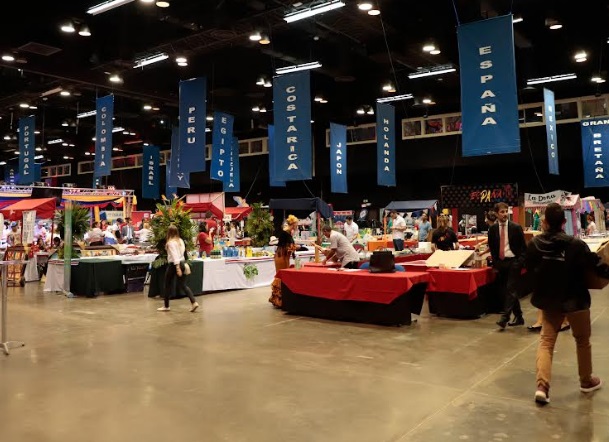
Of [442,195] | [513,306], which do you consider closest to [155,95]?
[442,195]

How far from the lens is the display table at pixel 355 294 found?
6.64 meters

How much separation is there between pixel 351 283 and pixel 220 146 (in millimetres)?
7759

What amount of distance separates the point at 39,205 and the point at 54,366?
30.4ft

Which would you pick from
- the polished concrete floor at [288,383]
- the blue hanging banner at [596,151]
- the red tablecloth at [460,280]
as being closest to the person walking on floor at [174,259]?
the polished concrete floor at [288,383]

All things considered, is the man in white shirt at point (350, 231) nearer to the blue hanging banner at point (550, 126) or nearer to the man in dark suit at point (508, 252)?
the blue hanging banner at point (550, 126)

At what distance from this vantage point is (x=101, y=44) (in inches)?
504

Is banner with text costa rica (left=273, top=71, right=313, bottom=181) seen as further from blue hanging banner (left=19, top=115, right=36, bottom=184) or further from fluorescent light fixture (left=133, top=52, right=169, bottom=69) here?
blue hanging banner (left=19, top=115, right=36, bottom=184)

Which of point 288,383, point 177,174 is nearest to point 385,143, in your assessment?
point 177,174

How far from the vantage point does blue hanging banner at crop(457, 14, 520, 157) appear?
7441 millimetres

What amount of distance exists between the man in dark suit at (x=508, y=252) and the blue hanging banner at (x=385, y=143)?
7476mm

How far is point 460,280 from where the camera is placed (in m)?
7.08

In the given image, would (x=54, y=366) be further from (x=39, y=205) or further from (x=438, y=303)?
(x=39, y=205)

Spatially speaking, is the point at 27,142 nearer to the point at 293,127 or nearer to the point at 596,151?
the point at 293,127

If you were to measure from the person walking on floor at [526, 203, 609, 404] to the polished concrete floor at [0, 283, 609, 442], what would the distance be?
23cm
